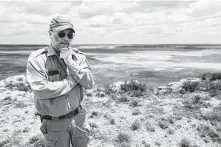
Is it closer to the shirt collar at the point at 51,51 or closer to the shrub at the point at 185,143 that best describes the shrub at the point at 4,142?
the shirt collar at the point at 51,51

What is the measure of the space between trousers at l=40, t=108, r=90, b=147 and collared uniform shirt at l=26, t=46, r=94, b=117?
0.17 meters

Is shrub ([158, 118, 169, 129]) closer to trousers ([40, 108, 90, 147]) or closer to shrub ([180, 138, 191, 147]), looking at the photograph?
shrub ([180, 138, 191, 147])

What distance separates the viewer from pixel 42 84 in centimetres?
252

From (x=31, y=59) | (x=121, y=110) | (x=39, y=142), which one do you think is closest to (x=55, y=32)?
(x=31, y=59)

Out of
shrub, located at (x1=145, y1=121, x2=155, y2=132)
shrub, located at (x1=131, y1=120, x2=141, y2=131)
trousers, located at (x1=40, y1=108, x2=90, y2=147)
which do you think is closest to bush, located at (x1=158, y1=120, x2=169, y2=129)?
shrub, located at (x1=145, y1=121, x2=155, y2=132)

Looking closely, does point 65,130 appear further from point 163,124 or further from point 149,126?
point 163,124

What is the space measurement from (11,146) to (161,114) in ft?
14.0

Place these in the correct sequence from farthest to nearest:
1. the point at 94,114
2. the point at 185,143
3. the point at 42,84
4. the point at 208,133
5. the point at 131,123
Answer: the point at 94,114
the point at 131,123
the point at 208,133
the point at 185,143
the point at 42,84

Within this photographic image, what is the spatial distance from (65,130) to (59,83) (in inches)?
26.6

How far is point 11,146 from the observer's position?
4527 mm

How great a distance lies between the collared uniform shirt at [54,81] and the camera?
8.24 feet

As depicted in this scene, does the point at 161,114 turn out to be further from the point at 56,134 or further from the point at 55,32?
the point at 55,32

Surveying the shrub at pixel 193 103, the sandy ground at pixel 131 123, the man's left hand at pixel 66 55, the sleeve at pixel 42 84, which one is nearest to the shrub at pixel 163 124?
the sandy ground at pixel 131 123

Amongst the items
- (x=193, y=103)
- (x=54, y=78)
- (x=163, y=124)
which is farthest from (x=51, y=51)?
(x=193, y=103)
